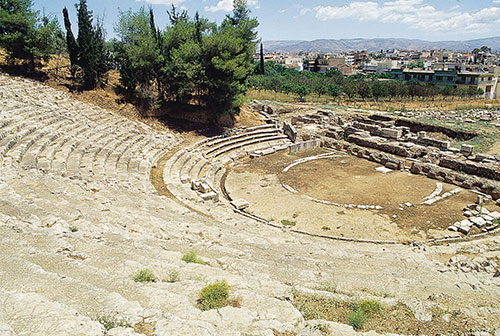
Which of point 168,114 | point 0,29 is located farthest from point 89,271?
point 0,29

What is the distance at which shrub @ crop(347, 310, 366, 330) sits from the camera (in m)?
5.48

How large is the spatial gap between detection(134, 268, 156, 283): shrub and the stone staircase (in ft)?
0.49

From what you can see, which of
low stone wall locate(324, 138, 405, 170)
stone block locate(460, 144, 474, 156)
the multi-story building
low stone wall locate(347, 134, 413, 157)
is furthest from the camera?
the multi-story building

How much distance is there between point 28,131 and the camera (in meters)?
15.0

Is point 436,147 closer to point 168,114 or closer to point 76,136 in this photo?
point 168,114

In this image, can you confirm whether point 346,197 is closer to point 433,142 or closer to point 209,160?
point 209,160

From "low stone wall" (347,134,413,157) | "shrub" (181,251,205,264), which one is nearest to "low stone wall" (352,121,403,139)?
"low stone wall" (347,134,413,157)

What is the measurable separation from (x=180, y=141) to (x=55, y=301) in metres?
19.1

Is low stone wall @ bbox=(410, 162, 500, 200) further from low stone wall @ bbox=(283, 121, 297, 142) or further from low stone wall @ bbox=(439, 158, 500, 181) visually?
low stone wall @ bbox=(283, 121, 297, 142)

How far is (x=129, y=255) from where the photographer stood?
7094mm

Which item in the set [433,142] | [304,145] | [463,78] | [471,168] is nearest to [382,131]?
[433,142]

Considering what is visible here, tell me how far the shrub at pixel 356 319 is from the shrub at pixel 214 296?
215cm

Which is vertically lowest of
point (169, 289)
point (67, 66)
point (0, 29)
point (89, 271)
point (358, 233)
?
point (358, 233)

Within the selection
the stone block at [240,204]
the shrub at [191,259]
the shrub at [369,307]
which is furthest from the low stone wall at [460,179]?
the shrub at [191,259]
